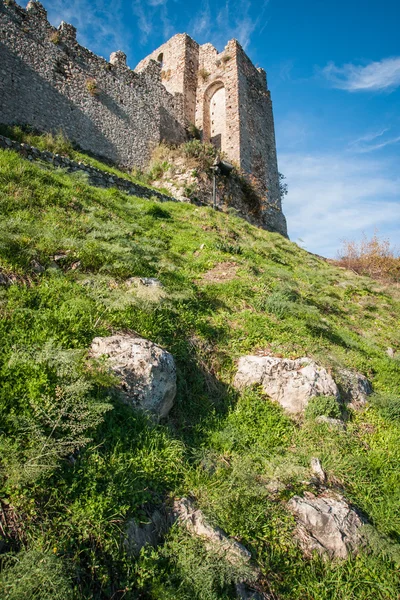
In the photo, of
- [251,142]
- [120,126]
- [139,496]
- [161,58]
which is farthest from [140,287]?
[161,58]

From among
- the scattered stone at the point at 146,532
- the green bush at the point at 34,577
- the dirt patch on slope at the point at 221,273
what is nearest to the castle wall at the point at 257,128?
the dirt patch on slope at the point at 221,273

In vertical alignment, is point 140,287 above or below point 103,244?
below

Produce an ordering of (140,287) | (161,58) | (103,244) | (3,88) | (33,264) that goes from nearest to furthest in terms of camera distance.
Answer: (33,264) < (140,287) < (103,244) < (3,88) < (161,58)

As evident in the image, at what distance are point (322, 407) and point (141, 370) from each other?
8.41 ft

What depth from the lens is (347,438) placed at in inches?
191

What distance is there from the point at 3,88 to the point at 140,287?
12016 millimetres

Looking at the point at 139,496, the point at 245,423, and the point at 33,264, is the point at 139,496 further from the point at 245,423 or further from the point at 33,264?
the point at 33,264

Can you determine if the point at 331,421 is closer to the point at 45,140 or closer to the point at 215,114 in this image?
the point at 45,140

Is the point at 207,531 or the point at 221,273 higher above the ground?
the point at 221,273

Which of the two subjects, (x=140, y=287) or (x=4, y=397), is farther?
(x=140, y=287)

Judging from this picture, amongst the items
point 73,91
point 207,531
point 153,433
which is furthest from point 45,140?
point 207,531

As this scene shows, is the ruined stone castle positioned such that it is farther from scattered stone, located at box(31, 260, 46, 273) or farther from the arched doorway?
scattered stone, located at box(31, 260, 46, 273)

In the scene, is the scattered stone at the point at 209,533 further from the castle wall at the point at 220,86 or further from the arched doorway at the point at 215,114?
the arched doorway at the point at 215,114

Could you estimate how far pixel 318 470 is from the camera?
426cm
